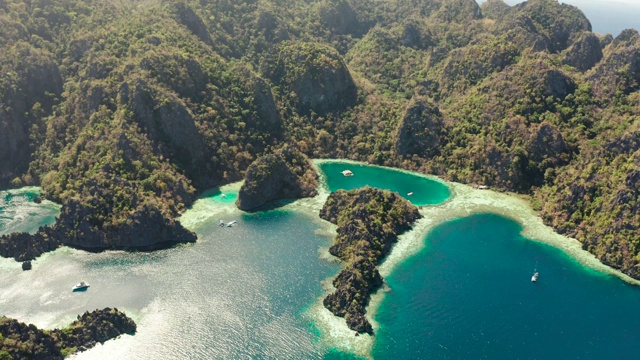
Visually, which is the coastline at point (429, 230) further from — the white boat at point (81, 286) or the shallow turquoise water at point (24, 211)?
the shallow turquoise water at point (24, 211)

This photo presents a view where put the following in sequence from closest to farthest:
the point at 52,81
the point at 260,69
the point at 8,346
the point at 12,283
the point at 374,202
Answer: the point at 8,346
the point at 12,283
the point at 374,202
the point at 52,81
the point at 260,69

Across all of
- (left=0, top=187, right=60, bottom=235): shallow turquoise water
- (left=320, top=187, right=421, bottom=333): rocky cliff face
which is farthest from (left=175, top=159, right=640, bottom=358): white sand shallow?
(left=0, top=187, right=60, bottom=235): shallow turquoise water

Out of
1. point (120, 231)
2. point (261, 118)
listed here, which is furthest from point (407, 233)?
point (261, 118)

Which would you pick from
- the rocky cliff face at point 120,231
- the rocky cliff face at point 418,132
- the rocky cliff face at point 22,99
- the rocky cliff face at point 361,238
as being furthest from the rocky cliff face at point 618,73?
the rocky cliff face at point 22,99

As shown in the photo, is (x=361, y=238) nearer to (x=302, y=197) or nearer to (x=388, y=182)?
(x=302, y=197)

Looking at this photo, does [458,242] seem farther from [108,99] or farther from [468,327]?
[108,99]

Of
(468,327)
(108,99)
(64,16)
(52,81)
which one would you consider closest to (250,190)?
(108,99)

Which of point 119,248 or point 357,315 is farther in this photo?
point 119,248
